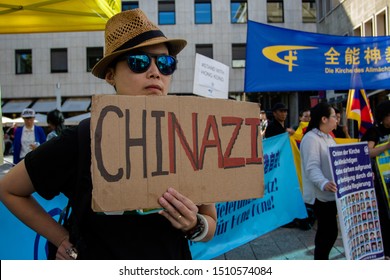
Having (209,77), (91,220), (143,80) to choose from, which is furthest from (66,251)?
(209,77)

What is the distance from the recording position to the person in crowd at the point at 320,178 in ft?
13.3

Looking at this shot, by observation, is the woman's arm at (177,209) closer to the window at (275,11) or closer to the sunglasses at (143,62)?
the sunglasses at (143,62)

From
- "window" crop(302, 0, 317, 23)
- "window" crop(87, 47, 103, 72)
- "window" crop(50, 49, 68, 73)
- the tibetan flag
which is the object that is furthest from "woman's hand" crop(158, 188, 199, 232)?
"window" crop(302, 0, 317, 23)

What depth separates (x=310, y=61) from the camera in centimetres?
530

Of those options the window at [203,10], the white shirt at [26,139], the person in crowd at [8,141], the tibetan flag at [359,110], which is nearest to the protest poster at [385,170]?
the tibetan flag at [359,110]

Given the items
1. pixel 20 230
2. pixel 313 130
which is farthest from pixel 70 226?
pixel 313 130

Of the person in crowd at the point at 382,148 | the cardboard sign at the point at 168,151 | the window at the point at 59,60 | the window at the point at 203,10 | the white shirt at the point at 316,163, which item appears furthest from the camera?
the window at the point at 59,60

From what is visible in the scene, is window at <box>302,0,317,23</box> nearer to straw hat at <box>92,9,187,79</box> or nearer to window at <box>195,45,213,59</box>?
window at <box>195,45,213,59</box>

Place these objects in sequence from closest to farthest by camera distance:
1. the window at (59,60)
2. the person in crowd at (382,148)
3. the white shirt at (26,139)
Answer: the person in crowd at (382,148) < the white shirt at (26,139) < the window at (59,60)

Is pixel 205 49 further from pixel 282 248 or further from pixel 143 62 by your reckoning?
pixel 143 62

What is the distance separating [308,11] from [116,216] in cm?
3000

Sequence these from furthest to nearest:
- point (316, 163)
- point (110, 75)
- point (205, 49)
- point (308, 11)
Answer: point (308, 11) < point (205, 49) < point (316, 163) < point (110, 75)

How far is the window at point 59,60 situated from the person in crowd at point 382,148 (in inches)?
1054

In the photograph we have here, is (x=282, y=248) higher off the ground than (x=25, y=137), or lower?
lower
